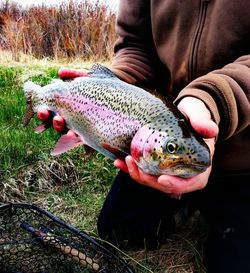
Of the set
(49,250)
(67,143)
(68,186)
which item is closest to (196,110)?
(67,143)

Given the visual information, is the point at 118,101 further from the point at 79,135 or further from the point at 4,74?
the point at 4,74

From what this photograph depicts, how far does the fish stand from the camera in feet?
5.00

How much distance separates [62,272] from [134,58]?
124 cm

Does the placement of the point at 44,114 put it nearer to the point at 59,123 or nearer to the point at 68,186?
the point at 59,123

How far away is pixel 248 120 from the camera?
1.87 m

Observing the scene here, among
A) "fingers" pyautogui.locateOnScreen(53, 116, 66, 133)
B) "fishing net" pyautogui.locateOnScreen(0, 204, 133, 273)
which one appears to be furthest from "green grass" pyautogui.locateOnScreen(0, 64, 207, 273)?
"fingers" pyautogui.locateOnScreen(53, 116, 66, 133)

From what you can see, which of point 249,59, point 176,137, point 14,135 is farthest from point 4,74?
point 176,137

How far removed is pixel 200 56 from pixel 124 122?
674 mm

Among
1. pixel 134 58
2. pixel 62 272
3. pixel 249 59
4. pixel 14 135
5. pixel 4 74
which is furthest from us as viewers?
pixel 4 74

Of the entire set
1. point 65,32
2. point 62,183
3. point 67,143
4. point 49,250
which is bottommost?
point 65,32

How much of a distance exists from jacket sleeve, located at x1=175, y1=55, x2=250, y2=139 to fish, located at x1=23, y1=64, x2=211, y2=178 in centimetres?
12

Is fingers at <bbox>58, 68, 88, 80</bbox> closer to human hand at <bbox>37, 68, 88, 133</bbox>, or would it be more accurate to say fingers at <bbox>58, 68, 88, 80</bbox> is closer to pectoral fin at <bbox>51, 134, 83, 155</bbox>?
human hand at <bbox>37, 68, 88, 133</bbox>

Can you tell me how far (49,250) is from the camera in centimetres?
249

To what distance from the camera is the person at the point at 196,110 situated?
177 cm
